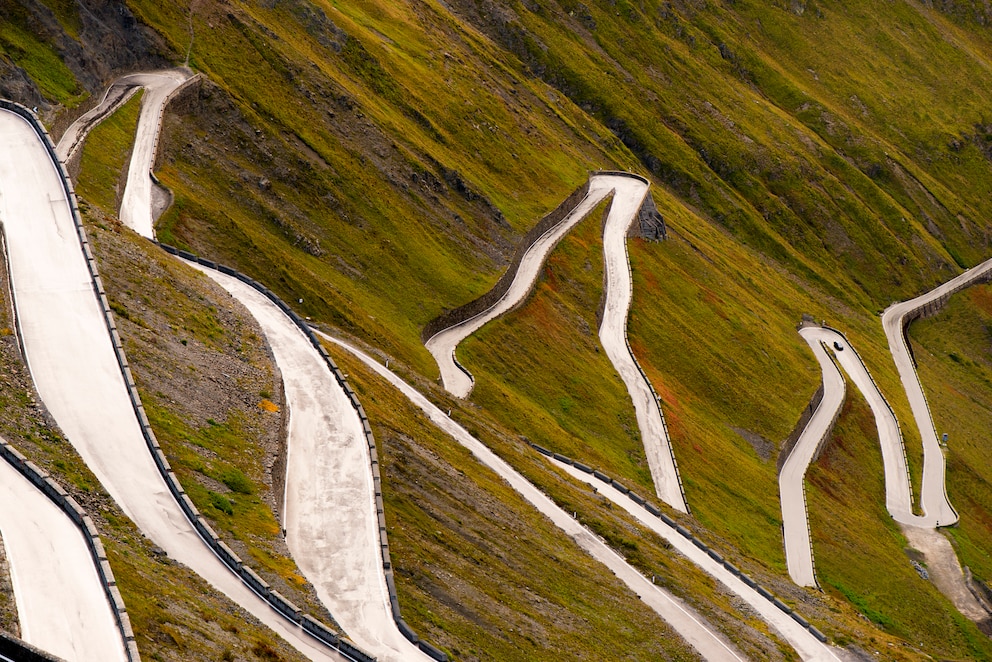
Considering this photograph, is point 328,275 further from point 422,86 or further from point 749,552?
point 422,86

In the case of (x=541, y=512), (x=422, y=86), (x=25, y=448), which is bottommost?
(x=25, y=448)

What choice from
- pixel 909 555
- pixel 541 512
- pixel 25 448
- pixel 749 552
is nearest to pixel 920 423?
pixel 909 555

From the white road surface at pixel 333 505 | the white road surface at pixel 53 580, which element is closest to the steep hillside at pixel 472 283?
the white road surface at pixel 333 505

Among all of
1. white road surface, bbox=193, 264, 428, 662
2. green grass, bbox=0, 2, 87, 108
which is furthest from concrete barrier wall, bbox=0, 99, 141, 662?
green grass, bbox=0, 2, 87, 108

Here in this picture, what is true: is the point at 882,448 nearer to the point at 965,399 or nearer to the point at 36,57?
the point at 965,399

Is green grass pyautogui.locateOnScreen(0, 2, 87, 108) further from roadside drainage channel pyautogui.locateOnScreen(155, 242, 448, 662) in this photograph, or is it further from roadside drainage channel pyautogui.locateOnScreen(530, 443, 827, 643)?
roadside drainage channel pyautogui.locateOnScreen(530, 443, 827, 643)

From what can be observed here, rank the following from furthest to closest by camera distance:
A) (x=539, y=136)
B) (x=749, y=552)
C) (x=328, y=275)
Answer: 1. (x=539, y=136)
2. (x=328, y=275)
3. (x=749, y=552)

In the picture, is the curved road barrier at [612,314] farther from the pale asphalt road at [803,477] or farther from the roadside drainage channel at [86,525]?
the roadside drainage channel at [86,525]
